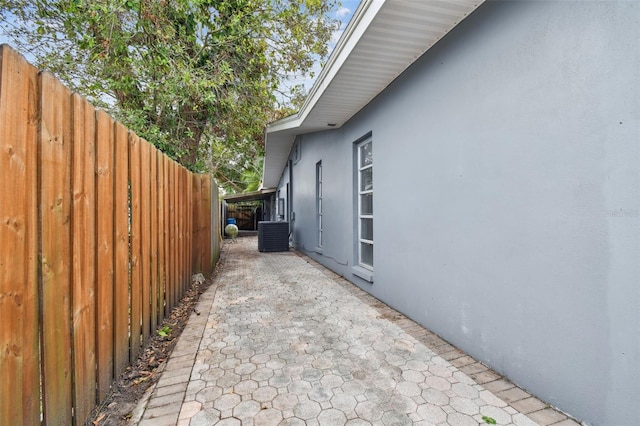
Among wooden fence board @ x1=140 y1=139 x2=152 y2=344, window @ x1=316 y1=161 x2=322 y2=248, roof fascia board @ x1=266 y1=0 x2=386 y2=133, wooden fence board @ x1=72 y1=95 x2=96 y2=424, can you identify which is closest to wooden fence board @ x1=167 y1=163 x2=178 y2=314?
wooden fence board @ x1=140 y1=139 x2=152 y2=344

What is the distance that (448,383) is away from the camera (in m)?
2.30

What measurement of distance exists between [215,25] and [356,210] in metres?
5.10

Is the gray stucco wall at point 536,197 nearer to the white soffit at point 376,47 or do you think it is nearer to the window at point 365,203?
the white soffit at point 376,47

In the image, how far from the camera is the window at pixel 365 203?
5070 mm

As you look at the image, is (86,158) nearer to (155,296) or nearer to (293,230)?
(155,296)

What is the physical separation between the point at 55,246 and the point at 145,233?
1.36m

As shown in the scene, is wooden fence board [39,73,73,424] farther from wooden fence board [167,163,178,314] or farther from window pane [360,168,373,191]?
window pane [360,168,373,191]

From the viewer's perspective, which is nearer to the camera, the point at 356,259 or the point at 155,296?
the point at 155,296

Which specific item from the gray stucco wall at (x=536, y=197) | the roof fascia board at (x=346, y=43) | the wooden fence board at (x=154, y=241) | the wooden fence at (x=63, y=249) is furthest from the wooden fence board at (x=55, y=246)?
the gray stucco wall at (x=536, y=197)

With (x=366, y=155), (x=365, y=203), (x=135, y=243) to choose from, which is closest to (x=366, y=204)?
(x=365, y=203)

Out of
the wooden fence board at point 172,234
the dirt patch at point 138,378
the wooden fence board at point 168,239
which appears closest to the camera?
the dirt patch at point 138,378

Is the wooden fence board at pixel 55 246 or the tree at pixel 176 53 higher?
the tree at pixel 176 53

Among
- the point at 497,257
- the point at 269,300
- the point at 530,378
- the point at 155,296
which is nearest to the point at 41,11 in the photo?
the point at 155,296

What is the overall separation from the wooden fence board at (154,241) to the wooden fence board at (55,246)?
4.66ft
